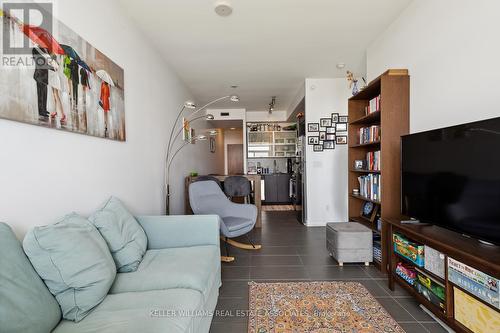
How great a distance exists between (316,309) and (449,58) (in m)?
2.27

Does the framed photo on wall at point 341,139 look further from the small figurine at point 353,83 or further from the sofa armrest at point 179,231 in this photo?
the sofa armrest at point 179,231

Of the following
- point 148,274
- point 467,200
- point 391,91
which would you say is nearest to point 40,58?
point 148,274

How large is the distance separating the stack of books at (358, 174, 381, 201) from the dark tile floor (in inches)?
31.4

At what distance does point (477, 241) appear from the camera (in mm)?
1576

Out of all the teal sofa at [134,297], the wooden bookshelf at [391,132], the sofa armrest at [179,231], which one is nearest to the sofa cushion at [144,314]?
the teal sofa at [134,297]

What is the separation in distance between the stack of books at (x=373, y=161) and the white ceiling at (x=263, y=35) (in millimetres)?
1454

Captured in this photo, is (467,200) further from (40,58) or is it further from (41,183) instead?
(40,58)

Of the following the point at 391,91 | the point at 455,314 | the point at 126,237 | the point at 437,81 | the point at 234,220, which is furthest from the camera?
the point at 234,220

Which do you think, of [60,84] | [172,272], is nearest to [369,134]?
[172,272]

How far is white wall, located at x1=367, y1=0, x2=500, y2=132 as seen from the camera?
1.63m

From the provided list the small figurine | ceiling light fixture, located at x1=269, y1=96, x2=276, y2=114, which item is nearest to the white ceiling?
the small figurine

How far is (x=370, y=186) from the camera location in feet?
9.43

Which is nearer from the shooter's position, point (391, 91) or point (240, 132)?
point (391, 91)

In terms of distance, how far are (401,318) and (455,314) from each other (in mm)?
399
